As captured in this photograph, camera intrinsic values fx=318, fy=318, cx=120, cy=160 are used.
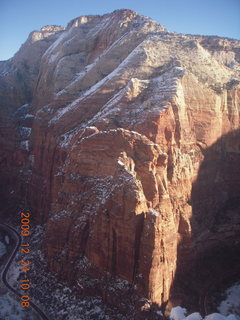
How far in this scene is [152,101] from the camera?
35031mm

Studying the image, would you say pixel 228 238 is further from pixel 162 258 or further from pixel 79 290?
pixel 79 290

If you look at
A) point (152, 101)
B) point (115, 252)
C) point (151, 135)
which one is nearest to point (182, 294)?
point (115, 252)

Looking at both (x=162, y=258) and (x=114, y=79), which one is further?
(x=114, y=79)

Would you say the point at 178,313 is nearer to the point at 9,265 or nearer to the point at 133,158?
the point at 133,158

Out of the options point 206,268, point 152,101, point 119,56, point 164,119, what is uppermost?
point 119,56

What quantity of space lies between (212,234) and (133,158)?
13537 mm

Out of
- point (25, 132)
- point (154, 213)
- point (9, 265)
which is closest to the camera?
point (154, 213)

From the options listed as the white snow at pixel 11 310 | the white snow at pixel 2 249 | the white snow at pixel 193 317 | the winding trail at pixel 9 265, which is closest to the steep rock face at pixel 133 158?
the white snow at pixel 193 317

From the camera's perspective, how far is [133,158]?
2903 centimetres

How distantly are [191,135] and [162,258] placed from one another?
15295mm

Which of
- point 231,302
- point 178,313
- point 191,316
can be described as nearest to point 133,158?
point 178,313

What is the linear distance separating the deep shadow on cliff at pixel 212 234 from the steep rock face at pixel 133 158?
0.34 meters

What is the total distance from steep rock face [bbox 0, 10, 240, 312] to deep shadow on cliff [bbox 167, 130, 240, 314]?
0.34m

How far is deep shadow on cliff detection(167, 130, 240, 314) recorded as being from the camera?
30516 millimetres
